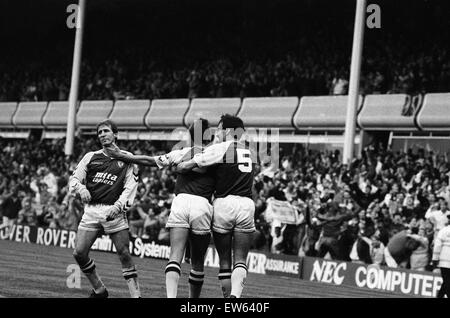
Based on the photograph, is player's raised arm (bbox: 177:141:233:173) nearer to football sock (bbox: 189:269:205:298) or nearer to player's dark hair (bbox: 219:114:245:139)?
player's dark hair (bbox: 219:114:245:139)

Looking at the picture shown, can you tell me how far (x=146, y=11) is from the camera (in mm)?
52188


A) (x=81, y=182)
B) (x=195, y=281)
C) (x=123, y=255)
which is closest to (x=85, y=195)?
(x=81, y=182)

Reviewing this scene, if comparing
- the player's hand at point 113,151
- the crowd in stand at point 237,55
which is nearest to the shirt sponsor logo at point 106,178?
the player's hand at point 113,151

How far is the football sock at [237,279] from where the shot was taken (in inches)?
470

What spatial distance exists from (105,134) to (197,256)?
1.94 metres

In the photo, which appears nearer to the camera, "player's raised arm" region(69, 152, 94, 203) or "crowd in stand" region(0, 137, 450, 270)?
"player's raised arm" region(69, 152, 94, 203)

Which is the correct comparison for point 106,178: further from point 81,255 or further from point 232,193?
point 232,193

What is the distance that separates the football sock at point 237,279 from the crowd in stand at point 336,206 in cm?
1079

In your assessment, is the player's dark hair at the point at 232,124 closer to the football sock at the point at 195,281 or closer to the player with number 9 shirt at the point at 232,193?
the player with number 9 shirt at the point at 232,193

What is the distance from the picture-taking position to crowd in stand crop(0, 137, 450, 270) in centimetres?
2314

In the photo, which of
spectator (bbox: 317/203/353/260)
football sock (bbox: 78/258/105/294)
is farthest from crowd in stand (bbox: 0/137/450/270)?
football sock (bbox: 78/258/105/294)

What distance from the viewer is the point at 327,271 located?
79.8 feet

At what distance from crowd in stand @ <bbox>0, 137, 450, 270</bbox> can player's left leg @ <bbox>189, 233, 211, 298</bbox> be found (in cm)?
1080
